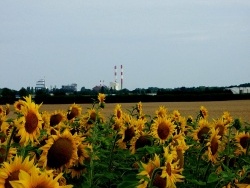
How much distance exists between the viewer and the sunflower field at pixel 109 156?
2325mm

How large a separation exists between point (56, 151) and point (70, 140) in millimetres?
119

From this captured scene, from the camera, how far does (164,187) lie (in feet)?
9.06

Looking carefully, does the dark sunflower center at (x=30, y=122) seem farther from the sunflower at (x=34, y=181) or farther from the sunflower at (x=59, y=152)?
the sunflower at (x=34, y=181)

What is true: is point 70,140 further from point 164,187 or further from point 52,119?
point 52,119

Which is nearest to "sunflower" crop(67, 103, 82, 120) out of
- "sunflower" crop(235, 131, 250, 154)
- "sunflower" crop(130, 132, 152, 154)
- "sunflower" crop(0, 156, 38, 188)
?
"sunflower" crop(130, 132, 152, 154)

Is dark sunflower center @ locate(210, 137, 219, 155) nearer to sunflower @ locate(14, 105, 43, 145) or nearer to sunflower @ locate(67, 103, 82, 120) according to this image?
sunflower @ locate(14, 105, 43, 145)

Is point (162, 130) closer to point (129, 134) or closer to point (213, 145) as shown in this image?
point (129, 134)

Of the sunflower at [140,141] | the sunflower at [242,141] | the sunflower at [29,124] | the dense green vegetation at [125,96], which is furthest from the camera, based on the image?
the dense green vegetation at [125,96]

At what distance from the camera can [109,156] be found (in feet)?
13.8

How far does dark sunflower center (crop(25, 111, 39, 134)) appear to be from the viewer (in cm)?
308

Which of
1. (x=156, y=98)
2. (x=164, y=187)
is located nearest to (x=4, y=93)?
(x=156, y=98)

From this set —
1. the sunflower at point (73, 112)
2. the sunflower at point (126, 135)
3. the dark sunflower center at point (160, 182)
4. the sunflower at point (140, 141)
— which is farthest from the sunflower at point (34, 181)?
the sunflower at point (73, 112)

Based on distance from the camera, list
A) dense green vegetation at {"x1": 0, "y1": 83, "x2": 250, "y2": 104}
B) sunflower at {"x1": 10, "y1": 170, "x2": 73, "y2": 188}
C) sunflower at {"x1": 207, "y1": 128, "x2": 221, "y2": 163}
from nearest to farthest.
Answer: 1. sunflower at {"x1": 10, "y1": 170, "x2": 73, "y2": 188}
2. sunflower at {"x1": 207, "y1": 128, "x2": 221, "y2": 163}
3. dense green vegetation at {"x1": 0, "y1": 83, "x2": 250, "y2": 104}

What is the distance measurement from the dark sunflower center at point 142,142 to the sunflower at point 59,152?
1.02 m
